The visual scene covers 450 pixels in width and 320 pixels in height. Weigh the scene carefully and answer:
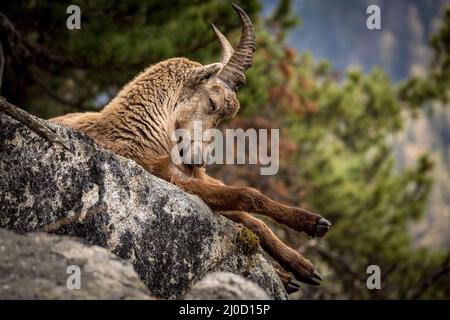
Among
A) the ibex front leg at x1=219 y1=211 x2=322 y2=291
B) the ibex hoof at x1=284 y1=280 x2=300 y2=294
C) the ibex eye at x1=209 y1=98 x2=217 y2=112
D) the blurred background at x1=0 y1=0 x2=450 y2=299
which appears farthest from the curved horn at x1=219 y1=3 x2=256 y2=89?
the blurred background at x1=0 y1=0 x2=450 y2=299

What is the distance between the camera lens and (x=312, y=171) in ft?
74.9

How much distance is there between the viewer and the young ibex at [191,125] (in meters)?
5.02

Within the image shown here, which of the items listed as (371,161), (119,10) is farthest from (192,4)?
(371,161)

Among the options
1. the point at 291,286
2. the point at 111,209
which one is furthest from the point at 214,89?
the point at 111,209

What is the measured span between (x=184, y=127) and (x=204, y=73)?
0.60m

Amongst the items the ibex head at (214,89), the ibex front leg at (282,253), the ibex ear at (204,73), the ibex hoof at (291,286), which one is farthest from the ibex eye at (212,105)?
the ibex hoof at (291,286)

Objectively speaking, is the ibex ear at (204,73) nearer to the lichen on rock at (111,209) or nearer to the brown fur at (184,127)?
the brown fur at (184,127)

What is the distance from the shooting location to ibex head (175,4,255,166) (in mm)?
6219

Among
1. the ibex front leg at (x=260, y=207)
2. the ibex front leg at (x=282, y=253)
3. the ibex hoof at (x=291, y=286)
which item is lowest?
the ibex hoof at (x=291, y=286)

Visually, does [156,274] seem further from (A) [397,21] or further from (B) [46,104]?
(A) [397,21]

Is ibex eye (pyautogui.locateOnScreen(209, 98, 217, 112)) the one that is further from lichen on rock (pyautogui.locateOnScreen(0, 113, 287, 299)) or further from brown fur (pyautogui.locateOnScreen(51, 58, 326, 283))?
lichen on rock (pyautogui.locateOnScreen(0, 113, 287, 299))

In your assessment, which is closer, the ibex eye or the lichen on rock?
the lichen on rock

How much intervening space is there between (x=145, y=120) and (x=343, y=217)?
54.8 feet

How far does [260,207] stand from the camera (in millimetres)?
5000
